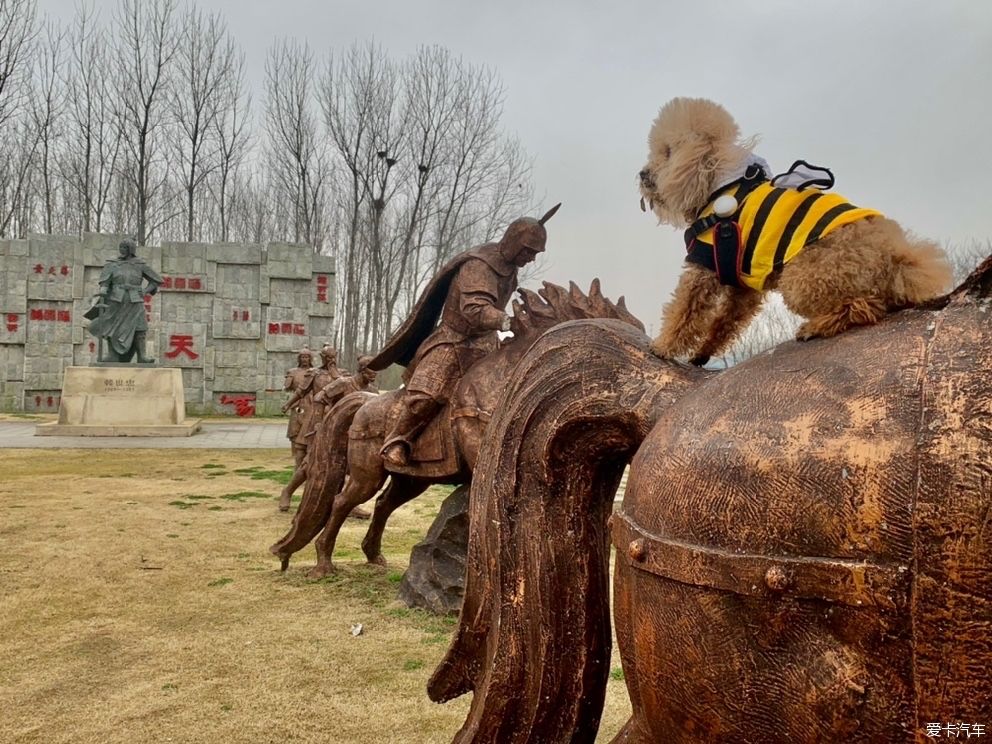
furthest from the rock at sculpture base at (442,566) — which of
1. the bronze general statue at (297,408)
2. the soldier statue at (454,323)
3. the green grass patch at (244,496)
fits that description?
the green grass patch at (244,496)

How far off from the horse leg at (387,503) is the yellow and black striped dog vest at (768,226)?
12.0ft

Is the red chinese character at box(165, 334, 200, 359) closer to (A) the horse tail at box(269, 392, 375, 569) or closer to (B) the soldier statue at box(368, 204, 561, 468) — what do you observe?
(A) the horse tail at box(269, 392, 375, 569)

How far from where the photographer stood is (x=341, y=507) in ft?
16.5

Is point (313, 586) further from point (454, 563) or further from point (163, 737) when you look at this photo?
point (163, 737)

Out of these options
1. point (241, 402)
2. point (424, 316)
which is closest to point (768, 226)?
point (424, 316)

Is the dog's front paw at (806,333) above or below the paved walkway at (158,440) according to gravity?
above

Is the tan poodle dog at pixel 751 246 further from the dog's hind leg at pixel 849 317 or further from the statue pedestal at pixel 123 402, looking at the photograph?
the statue pedestal at pixel 123 402

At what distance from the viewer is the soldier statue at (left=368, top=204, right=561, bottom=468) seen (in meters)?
4.18

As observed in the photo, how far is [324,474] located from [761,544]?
171 inches

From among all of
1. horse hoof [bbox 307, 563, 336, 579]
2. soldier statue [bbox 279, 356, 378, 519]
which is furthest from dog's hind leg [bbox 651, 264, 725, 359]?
horse hoof [bbox 307, 563, 336, 579]

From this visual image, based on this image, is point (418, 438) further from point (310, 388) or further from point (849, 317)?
point (310, 388)

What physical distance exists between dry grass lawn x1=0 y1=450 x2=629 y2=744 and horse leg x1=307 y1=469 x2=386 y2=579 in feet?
0.41

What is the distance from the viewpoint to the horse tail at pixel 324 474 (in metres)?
5.03

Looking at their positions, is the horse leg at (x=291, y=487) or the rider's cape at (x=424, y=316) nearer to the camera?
the rider's cape at (x=424, y=316)
